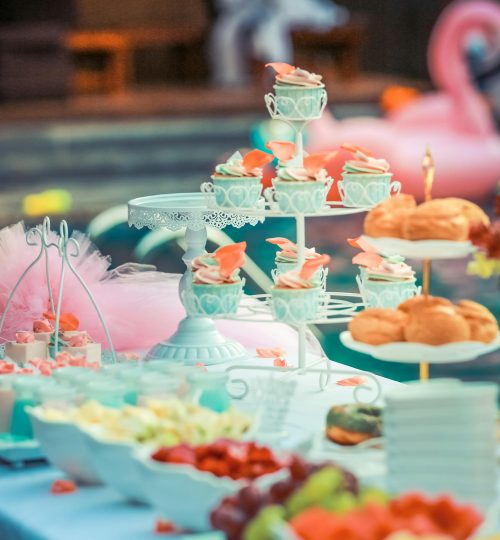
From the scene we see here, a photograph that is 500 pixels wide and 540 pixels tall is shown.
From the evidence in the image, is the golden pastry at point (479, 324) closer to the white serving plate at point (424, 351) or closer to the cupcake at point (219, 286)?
the white serving plate at point (424, 351)

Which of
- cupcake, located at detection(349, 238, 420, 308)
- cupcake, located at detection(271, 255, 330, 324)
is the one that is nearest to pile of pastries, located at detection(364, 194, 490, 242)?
cupcake, located at detection(271, 255, 330, 324)

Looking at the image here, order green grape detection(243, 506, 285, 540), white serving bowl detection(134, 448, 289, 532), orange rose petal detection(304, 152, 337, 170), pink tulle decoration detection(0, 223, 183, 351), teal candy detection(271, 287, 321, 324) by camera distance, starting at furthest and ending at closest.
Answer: pink tulle decoration detection(0, 223, 183, 351) → orange rose petal detection(304, 152, 337, 170) → teal candy detection(271, 287, 321, 324) → white serving bowl detection(134, 448, 289, 532) → green grape detection(243, 506, 285, 540)

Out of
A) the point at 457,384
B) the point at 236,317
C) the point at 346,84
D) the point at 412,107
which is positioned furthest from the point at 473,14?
the point at 457,384

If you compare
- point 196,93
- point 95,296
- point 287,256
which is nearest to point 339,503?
point 287,256

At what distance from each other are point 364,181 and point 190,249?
557 millimetres

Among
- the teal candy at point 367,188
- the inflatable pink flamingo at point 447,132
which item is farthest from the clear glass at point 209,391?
the inflatable pink flamingo at point 447,132

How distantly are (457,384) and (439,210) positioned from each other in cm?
49

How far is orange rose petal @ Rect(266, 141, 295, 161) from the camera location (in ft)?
8.73

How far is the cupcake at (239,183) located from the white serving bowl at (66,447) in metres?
0.73

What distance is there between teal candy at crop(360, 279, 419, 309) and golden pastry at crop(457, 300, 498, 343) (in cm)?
42

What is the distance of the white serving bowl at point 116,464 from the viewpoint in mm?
1869

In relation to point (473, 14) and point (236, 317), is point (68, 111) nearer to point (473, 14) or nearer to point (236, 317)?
point (473, 14)

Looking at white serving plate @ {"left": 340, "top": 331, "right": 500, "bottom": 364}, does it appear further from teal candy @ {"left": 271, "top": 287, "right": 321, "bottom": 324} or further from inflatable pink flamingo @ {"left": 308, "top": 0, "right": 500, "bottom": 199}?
inflatable pink flamingo @ {"left": 308, "top": 0, "right": 500, "bottom": 199}

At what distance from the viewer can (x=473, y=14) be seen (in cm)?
1042
